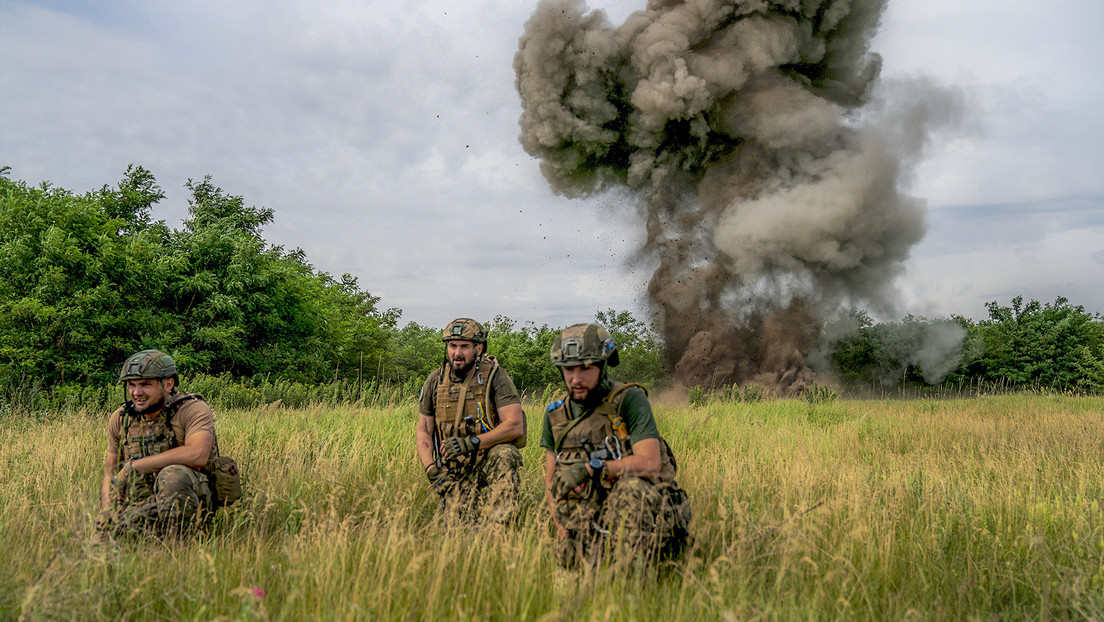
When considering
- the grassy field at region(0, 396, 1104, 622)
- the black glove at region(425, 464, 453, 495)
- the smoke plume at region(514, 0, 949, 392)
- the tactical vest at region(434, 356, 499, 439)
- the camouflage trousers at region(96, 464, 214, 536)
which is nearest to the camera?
the grassy field at region(0, 396, 1104, 622)

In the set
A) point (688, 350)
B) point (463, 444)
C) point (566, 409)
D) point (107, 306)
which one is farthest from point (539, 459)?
point (688, 350)

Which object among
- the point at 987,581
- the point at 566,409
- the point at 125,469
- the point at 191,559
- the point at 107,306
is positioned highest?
the point at 107,306

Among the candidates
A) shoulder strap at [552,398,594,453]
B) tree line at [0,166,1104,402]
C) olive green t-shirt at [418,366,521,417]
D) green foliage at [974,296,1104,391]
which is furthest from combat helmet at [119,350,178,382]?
green foliage at [974,296,1104,391]

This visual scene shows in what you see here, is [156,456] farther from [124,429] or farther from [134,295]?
[134,295]

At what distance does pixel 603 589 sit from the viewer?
9.41 ft

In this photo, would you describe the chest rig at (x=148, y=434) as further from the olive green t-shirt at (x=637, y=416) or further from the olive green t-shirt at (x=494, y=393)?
the olive green t-shirt at (x=637, y=416)

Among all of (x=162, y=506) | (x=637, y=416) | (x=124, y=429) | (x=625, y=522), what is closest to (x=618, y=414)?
(x=637, y=416)

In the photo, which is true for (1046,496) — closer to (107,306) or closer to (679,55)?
(107,306)

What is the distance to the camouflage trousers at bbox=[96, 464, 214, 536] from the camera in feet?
12.3

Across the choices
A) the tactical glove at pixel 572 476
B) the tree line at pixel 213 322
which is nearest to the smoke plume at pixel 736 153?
the tree line at pixel 213 322

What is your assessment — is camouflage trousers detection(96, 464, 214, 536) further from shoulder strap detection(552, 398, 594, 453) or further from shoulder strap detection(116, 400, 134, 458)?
shoulder strap detection(552, 398, 594, 453)

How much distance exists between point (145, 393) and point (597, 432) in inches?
110

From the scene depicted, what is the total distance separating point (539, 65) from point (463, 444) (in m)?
25.6

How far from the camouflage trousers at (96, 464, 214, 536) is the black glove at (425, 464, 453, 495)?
53.7 inches
